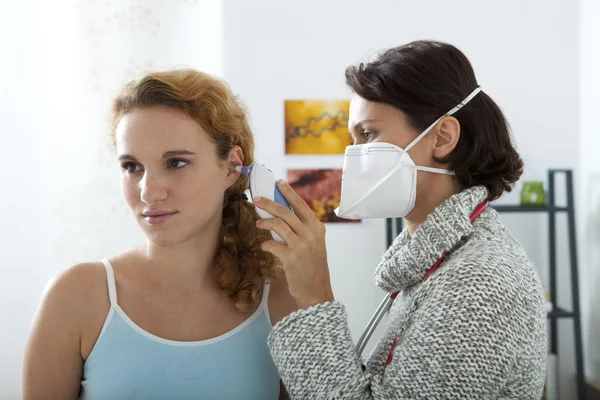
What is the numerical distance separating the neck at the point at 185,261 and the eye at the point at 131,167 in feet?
0.56

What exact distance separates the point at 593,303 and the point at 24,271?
2.51 m

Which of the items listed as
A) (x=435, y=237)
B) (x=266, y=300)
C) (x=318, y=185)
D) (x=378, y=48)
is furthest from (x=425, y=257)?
(x=378, y=48)

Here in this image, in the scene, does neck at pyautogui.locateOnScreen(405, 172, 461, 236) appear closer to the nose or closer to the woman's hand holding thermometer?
the woman's hand holding thermometer

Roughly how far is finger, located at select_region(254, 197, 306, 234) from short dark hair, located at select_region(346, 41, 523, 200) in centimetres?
27

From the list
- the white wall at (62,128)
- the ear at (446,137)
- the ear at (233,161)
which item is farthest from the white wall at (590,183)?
the ear at (233,161)

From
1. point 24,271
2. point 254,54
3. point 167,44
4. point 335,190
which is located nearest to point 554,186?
point 335,190

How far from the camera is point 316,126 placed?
3102 millimetres

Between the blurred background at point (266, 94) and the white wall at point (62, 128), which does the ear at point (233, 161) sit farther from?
the blurred background at point (266, 94)

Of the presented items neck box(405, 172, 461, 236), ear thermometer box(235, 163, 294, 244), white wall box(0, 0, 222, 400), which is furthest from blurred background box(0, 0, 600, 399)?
neck box(405, 172, 461, 236)

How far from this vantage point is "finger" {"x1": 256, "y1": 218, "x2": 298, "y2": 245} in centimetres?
119

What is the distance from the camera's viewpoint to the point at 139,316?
1.29m

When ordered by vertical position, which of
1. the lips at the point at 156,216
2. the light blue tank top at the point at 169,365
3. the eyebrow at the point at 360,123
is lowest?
the light blue tank top at the point at 169,365

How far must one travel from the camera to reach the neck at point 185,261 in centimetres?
137

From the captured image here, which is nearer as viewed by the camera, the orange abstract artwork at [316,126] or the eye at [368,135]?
the eye at [368,135]
